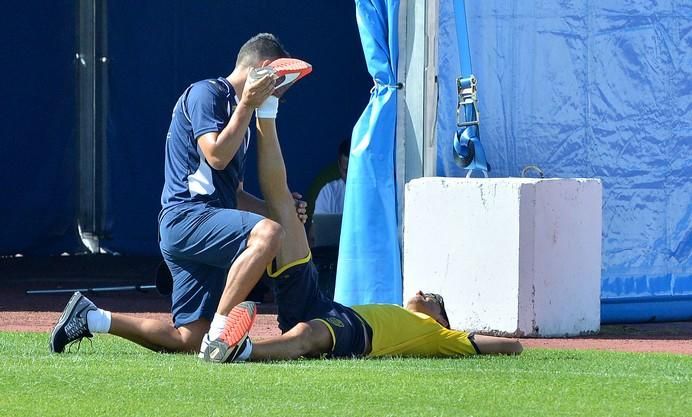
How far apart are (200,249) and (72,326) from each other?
0.80 m

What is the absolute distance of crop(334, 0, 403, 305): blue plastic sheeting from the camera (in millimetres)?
10359

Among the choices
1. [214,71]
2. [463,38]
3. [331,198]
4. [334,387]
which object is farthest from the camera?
[214,71]

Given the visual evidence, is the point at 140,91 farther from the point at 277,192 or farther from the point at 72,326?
the point at 72,326

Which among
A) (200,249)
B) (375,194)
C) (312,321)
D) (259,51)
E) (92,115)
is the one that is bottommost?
(312,321)

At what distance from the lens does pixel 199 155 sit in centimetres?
780

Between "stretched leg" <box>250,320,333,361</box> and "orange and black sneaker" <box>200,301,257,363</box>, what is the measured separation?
0.54 ft

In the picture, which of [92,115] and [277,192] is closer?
→ [277,192]

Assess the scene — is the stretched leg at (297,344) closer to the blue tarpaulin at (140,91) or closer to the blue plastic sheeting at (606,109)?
the blue plastic sheeting at (606,109)

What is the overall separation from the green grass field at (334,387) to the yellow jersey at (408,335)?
15cm

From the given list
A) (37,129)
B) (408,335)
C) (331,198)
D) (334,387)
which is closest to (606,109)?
(331,198)

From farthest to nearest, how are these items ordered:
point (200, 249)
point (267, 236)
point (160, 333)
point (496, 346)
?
point (496, 346) < point (160, 333) < point (200, 249) < point (267, 236)

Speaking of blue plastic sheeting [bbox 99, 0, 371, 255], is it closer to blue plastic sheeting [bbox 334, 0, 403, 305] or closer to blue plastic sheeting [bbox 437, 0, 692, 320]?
blue plastic sheeting [bbox 437, 0, 692, 320]

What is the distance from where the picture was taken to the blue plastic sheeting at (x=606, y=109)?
Answer: 10.5m

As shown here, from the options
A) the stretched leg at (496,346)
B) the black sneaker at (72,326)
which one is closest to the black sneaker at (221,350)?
the black sneaker at (72,326)
